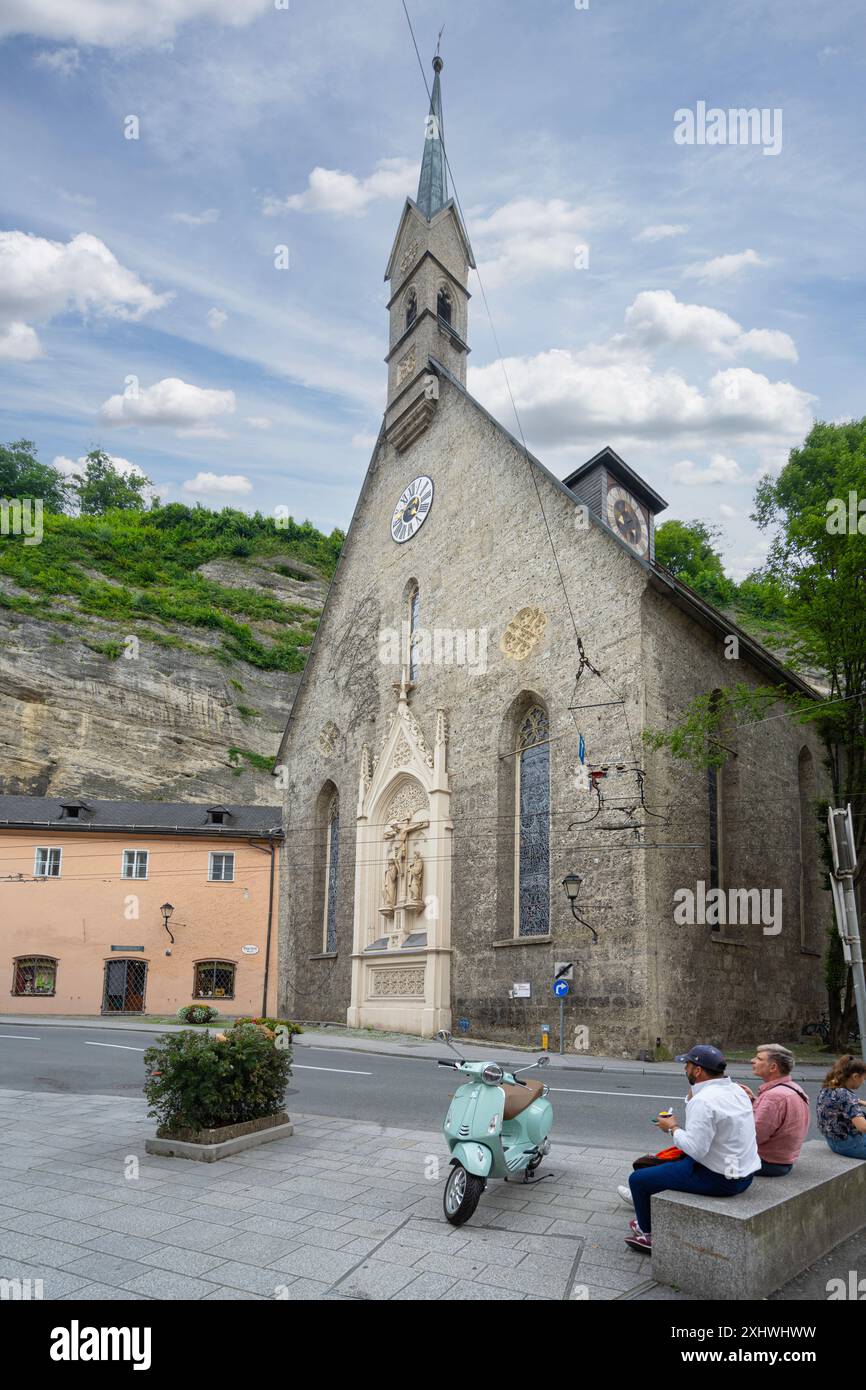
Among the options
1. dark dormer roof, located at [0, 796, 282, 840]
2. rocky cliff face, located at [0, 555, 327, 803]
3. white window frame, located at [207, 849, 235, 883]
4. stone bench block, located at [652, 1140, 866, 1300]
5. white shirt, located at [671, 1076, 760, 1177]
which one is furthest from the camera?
rocky cliff face, located at [0, 555, 327, 803]

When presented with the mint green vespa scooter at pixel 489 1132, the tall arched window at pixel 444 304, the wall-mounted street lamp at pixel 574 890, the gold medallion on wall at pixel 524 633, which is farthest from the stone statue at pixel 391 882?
the tall arched window at pixel 444 304

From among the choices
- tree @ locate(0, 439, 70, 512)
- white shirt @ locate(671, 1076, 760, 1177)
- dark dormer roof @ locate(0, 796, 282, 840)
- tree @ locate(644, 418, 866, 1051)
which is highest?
tree @ locate(0, 439, 70, 512)

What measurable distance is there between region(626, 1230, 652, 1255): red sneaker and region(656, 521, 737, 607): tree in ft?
162

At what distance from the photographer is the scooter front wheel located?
5.89 metres

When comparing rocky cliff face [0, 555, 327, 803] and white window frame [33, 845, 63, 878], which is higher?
rocky cliff face [0, 555, 327, 803]

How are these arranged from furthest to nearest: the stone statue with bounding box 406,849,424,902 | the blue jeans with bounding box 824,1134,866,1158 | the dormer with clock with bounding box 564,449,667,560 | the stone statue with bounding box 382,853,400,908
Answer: the dormer with clock with bounding box 564,449,667,560 < the stone statue with bounding box 382,853,400,908 < the stone statue with bounding box 406,849,424,902 < the blue jeans with bounding box 824,1134,866,1158

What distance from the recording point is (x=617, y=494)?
27.8m

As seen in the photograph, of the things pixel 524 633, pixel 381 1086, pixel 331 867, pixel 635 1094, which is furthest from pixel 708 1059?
pixel 331 867

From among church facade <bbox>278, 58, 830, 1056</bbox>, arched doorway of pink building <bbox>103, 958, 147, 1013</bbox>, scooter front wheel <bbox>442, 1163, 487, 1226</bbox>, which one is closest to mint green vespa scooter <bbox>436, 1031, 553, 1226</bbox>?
scooter front wheel <bbox>442, 1163, 487, 1226</bbox>

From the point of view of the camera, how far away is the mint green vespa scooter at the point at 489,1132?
19.6 feet

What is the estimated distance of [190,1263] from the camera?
5.09 meters

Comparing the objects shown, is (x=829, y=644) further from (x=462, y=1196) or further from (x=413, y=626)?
(x=462, y=1196)

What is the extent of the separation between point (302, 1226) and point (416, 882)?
1822 cm

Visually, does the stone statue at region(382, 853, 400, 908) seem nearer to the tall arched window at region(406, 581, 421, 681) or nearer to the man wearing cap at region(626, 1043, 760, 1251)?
the tall arched window at region(406, 581, 421, 681)
